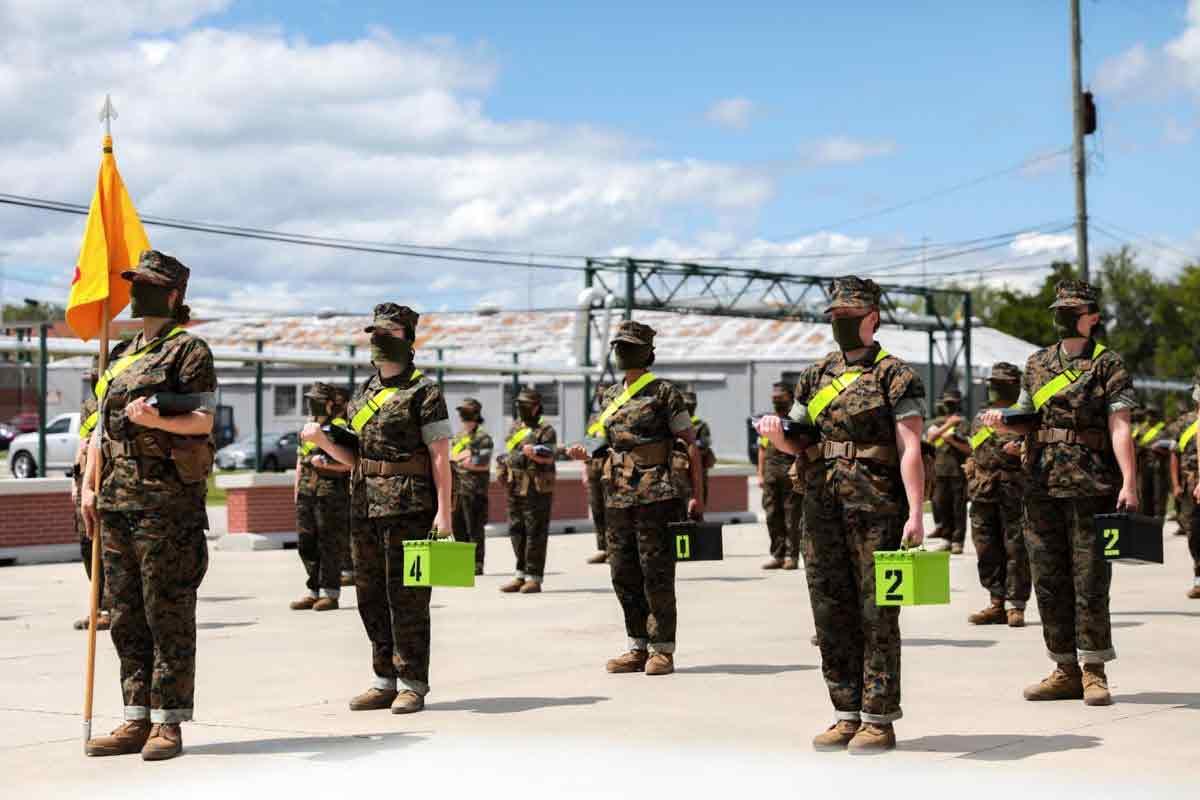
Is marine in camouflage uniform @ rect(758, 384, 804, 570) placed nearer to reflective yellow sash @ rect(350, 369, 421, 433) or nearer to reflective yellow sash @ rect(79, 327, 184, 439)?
reflective yellow sash @ rect(350, 369, 421, 433)

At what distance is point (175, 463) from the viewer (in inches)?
317

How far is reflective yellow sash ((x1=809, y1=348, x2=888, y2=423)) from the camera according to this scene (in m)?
8.21

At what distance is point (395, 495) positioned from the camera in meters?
9.43

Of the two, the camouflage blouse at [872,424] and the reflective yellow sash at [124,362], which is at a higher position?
the reflective yellow sash at [124,362]

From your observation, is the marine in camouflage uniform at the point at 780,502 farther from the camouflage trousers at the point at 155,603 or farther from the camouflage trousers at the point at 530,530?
the camouflage trousers at the point at 155,603

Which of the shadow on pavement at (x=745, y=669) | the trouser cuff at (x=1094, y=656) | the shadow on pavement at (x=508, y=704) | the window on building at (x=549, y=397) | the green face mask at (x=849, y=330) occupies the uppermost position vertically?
the window on building at (x=549, y=397)

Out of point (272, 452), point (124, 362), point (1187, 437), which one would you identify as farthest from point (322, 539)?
point (272, 452)

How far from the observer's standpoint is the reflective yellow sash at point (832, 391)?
26.9ft

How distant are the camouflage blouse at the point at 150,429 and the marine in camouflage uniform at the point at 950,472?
14.0 meters

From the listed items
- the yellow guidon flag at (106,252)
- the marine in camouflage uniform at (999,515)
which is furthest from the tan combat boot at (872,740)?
the marine in camouflage uniform at (999,515)

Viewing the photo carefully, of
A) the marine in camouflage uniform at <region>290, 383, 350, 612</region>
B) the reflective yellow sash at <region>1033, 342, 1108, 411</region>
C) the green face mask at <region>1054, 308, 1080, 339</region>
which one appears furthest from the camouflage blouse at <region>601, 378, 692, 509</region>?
the marine in camouflage uniform at <region>290, 383, 350, 612</region>

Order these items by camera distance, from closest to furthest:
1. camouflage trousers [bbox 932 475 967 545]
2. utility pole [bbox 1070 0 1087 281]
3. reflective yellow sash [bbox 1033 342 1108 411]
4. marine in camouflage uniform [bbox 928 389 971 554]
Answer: reflective yellow sash [bbox 1033 342 1108 411]
marine in camouflage uniform [bbox 928 389 971 554]
camouflage trousers [bbox 932 475 967 545]
utility pole [bbox 1070 0 1087 281]

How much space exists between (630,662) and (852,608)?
3100 mm

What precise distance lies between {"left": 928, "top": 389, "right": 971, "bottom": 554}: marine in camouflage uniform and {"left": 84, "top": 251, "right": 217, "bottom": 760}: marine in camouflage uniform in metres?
13.9
